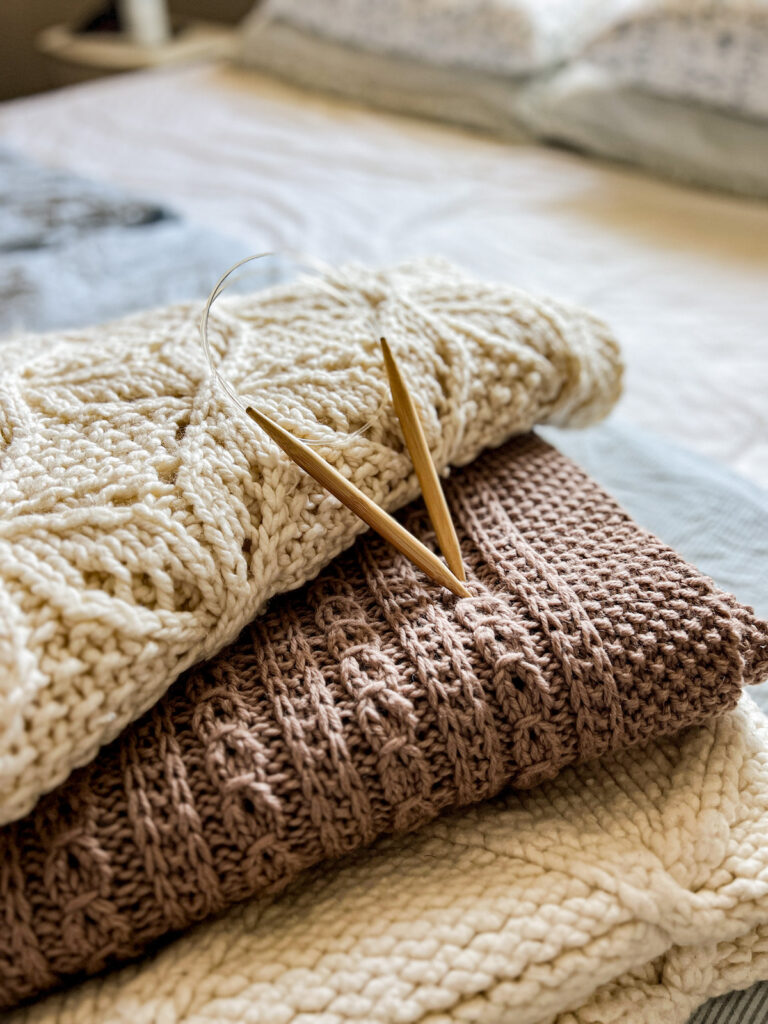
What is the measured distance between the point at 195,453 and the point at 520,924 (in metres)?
0.32

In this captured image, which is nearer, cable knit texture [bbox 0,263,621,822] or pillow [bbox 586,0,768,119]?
cable knit texture [bbox 0,263,621,822]

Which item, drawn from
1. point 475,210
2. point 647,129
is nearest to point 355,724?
point 475,210

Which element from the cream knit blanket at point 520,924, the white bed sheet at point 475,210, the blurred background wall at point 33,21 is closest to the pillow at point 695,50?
the white bed sheet at point 475,210

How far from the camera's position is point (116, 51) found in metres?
2.52

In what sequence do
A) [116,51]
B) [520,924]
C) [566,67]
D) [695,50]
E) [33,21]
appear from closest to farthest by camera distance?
[520,924] < [695,50] < [566,67] < [116,51] < [33,21]

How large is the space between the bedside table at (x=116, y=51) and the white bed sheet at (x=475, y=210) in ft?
1.86

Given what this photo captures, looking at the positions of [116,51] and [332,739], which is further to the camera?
[116,51]

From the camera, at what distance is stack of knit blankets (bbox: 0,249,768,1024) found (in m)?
0.43

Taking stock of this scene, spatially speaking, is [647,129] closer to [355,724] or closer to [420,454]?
[420,454]

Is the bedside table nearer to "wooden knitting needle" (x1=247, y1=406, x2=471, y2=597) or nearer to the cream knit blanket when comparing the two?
"wooden knitting needle" (x1=247, y1=406, x2=471, y2=597)

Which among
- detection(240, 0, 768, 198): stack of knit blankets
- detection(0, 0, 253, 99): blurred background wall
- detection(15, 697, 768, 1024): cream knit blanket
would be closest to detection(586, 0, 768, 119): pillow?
detection(240, 0, 768, 198): stack of knit blankets

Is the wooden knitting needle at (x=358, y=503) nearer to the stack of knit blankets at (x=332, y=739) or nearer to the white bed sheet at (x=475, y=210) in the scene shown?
the stack of knit blankets at (x=332, y=739)

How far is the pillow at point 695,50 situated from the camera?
1.36 m

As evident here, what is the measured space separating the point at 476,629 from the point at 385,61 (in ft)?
5.34
